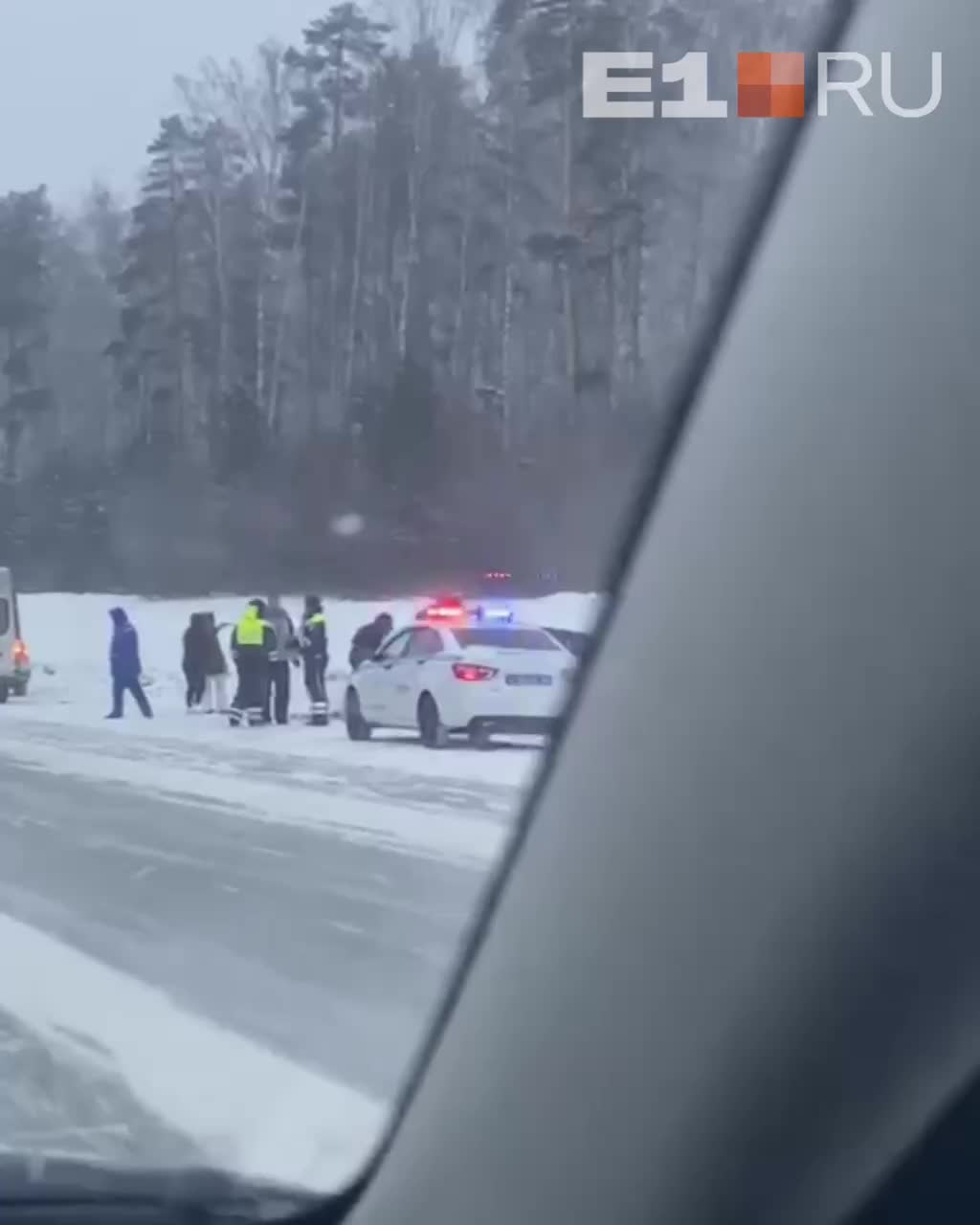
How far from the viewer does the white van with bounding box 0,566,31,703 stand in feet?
17.4

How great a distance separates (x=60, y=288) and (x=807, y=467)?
2.52 meters

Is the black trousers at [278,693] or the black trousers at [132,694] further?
the black trousers at [132,694]

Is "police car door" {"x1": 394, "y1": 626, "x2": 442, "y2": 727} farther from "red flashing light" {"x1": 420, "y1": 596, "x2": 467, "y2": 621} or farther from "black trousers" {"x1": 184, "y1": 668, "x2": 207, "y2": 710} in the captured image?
"black trousers" {"x1": 184, "y1": 668, "x2": 207, "y2": 710}

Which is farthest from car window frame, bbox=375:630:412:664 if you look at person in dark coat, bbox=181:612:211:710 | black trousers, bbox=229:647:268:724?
person in dark coat, bbox=181:612:211:710

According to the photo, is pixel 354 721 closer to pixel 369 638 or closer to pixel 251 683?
pixel 251 683

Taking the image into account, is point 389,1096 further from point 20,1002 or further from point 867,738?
point 20,1002

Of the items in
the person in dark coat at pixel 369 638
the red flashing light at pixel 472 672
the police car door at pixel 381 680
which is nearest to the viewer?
the person in dark coat at pixel 369 638

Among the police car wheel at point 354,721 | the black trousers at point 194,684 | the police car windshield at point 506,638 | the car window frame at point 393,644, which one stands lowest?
the police car wheel at point 354,721

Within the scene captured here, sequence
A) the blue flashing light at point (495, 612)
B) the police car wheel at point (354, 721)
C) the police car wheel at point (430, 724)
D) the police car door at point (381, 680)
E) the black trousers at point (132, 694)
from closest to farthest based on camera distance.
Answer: the blue flashing light at point (495, 612), the police car door at point (381, 680), the police car wheel at point (430, 724), the black trousers at point (132, 694), the police car wheel at point (354, 721)

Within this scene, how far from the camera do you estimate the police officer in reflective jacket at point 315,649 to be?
4223 millimetres

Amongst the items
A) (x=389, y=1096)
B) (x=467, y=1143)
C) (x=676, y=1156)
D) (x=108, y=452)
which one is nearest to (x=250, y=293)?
(x=108, y=452)

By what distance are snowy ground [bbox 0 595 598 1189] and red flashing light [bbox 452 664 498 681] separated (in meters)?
0.21

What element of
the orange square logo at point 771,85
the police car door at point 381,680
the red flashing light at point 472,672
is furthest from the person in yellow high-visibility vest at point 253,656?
the orange square logo at point 771,85

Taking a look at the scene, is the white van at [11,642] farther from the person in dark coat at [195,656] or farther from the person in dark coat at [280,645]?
Result: the person in dark coat at [280,645]
